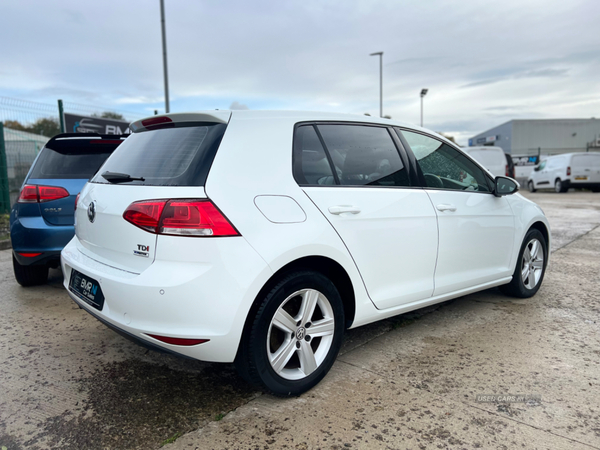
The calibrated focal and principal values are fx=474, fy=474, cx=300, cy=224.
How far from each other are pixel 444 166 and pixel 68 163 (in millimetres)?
3486

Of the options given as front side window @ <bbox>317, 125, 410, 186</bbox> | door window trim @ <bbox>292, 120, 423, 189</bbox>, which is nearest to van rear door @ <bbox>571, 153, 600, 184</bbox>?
door window trim @ <bbox>292, 120, 423, 189</bbox>

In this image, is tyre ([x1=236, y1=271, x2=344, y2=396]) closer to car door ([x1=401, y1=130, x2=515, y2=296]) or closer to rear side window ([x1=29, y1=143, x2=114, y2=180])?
car door ([x1=401, y1=130, x2=515, y2=296])

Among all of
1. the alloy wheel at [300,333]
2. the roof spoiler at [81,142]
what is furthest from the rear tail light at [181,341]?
the roof spoiler at [81,142]

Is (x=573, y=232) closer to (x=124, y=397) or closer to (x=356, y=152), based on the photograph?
(x=356, y=152)

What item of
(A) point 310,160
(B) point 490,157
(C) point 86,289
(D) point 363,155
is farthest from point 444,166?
(B) point 490,157

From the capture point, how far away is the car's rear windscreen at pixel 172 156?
2377 millimetres

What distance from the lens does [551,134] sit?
159 ft

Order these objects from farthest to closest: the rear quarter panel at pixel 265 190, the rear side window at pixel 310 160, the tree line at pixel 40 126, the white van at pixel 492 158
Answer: the white van at pixel 492 158 → the tree line at pixel 40 126 → the rear side window at pixel 310 160 → the rear quarter panel at pixel 265 190

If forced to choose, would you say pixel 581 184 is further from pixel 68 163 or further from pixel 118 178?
pixel 118 178

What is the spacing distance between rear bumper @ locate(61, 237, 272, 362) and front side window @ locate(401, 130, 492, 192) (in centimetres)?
164

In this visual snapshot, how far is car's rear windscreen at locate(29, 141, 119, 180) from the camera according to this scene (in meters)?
4.51

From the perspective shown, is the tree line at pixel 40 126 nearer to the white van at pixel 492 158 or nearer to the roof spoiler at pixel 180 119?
the roof spoiler at pixel 180 119

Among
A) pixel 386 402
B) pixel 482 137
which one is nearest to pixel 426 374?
pixel 386 402

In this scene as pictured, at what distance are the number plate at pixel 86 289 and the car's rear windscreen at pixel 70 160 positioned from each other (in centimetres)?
197
